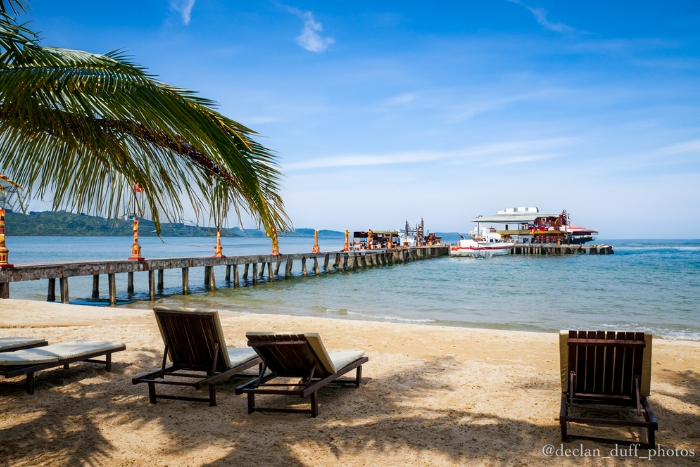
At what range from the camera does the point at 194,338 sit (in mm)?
4926

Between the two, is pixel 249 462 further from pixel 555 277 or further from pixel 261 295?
pixel 555 277

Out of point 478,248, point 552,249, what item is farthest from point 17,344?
point 552,249

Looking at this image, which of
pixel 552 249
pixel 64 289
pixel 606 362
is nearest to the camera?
pixel 606 362

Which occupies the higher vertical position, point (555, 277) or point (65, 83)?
point (65, 83)

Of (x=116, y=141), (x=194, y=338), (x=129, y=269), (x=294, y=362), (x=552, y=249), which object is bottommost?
(x=552, y=249)

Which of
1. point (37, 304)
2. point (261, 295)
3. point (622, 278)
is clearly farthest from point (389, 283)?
point (37, 304)

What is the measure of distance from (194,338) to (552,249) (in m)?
66.8

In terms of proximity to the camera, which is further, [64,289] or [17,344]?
[64,289]

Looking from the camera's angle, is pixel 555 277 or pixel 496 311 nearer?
pixel 496 311

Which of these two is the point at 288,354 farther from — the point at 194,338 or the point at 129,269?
the point at 129,269

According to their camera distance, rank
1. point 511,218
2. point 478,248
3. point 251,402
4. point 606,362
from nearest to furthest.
→ point 606,362 → point 251,402 → point 478,248 → point 511,218

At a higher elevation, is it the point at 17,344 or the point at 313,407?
the point at 17,344

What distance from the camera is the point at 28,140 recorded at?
11.3 ft

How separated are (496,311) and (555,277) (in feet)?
57.8
